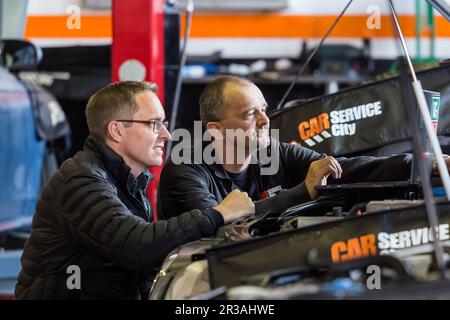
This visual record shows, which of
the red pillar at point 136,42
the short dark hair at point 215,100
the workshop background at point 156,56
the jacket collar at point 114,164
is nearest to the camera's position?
the jacket collar at point 114,164

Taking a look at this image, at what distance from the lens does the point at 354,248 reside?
176cm

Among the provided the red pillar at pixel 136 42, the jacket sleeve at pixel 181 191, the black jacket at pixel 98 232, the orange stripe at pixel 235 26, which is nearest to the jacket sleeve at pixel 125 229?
the black jacket at pixel 98 232

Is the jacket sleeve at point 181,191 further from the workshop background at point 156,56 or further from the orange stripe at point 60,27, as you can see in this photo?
the orange stripe at point 60,27

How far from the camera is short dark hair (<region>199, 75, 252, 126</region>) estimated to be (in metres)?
2.78

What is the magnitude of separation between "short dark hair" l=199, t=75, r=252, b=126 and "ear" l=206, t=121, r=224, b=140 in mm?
15

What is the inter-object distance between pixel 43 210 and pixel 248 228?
627 mm

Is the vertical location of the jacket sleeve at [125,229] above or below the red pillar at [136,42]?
below

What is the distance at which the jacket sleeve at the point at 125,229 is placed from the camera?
2.10 metres

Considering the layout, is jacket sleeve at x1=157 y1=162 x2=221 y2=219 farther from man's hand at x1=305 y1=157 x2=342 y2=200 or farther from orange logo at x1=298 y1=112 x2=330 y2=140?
orange logo at x1=298 y1=112 x2=330 y2=140

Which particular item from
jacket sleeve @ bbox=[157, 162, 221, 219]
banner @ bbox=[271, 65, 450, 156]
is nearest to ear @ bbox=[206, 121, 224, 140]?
jacket sleeve @ bbox=[157, 162, 221, 219]

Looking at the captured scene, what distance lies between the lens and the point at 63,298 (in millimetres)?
2279

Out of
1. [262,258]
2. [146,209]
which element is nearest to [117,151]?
[146,209]

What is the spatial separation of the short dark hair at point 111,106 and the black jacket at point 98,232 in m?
0.05

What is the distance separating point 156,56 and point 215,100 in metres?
1.71
